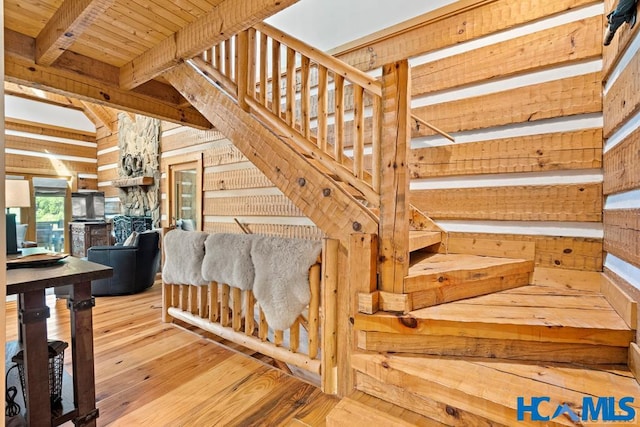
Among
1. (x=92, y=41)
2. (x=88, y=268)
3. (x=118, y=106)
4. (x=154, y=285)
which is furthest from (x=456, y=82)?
(x=154, y=285)

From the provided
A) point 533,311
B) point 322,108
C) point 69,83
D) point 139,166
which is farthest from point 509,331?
point 139,166

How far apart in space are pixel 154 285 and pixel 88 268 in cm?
344

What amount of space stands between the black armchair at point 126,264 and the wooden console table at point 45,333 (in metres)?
2.64

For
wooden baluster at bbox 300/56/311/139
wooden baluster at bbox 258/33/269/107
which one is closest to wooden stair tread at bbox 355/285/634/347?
wooden baluster at bbox 300/56/311/139

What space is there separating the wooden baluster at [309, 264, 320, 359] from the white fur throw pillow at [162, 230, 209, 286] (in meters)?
1.09

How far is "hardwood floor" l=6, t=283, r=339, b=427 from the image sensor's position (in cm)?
171

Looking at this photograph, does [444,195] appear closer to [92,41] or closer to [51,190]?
[92,41]

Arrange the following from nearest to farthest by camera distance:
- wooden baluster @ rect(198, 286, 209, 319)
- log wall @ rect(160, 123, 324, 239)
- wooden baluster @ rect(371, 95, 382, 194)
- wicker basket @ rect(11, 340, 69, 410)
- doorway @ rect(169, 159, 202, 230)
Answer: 1. wicker basket @ rect(11, 340, 69, 410)
2. wooden baluster @ rect(371, 95, 382, 194)
3. wooden baluster @ rect(198, 286, 209, 319)
4. log wall @ rect(160, 123, 324, 239)
5. doorway @ rect(169, 159, 202, 230)

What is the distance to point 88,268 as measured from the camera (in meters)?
1.59

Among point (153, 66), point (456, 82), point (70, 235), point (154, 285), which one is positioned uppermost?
point (153, 66)

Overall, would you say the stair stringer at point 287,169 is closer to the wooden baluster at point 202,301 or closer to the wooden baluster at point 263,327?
the wooden baluster at point 263,327

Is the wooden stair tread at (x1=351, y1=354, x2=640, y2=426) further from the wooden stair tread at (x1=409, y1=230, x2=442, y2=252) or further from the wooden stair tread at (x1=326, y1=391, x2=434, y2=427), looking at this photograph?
the wooden stair tread at (x1=409, y1=230, x2=442, y2=252)

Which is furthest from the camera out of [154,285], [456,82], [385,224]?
[154,285]

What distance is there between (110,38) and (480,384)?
3319 millimetres
